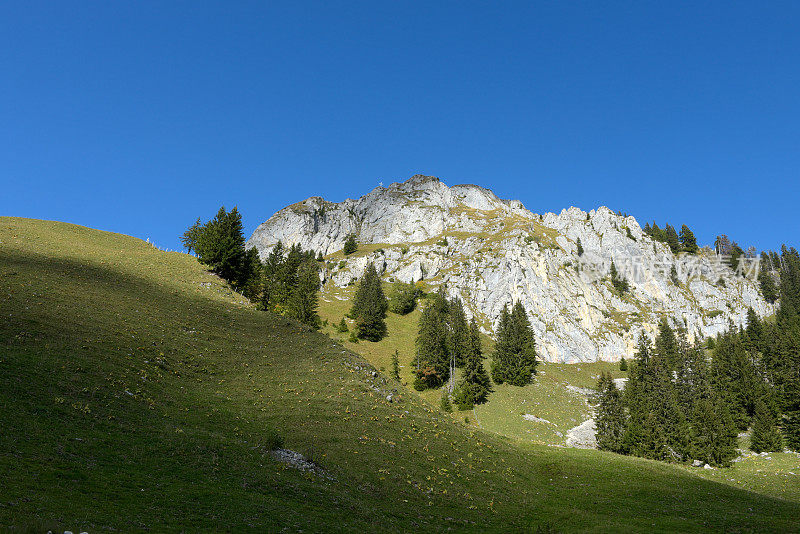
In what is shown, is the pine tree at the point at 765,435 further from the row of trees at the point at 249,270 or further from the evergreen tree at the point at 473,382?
the row of trees at the point at 249,270

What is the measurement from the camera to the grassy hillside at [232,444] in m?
17.9

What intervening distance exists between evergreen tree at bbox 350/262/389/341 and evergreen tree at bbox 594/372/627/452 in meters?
67.1

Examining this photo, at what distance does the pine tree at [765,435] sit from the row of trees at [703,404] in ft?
0.43

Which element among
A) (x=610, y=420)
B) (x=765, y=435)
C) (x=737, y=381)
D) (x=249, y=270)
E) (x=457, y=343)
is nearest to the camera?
(x=610, y=420)

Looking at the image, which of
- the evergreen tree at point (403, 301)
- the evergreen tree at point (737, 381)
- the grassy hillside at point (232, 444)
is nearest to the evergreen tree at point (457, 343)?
the evergreen tree at point (403, 301)

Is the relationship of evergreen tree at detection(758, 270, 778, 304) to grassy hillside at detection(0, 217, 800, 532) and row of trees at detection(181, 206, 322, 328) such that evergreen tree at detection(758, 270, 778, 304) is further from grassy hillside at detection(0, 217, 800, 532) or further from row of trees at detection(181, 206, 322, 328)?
row of trees at detection(181, 206, 322, 328)

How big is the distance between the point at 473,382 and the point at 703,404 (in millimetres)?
43015

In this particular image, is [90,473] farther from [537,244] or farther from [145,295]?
[537,244]

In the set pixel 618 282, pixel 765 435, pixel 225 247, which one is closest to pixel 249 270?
pixel 225 247

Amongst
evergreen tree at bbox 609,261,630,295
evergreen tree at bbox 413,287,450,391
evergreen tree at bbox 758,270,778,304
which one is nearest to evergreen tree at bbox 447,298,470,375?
evergreen tree at bbox 413,287,450,391

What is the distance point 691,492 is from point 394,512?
30492 mm

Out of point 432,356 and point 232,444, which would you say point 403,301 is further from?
point 232,444

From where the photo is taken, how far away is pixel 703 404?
6531 centimetres

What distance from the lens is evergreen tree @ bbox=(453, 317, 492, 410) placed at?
292ft
